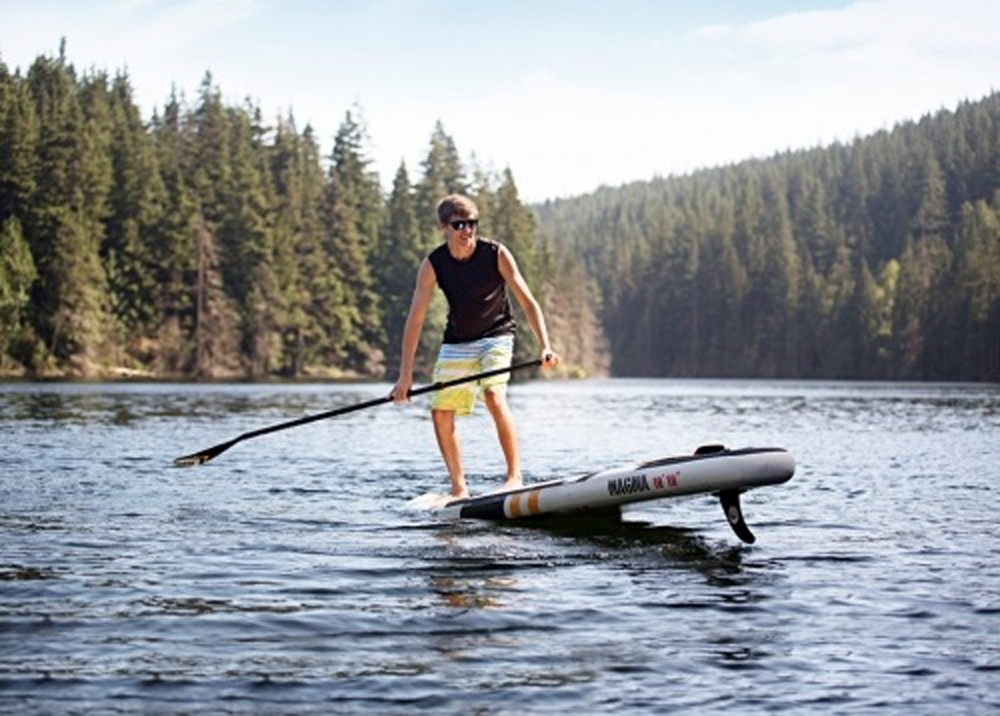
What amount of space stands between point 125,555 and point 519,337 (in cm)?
9436

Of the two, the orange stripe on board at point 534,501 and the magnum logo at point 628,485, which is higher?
the magnum logo at point 628,485

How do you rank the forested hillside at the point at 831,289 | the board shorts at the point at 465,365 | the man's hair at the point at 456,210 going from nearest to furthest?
the man's hair at the point at 456,210 < the board shorts at the point at 465,365 < the forested hillside at the point at 831,289

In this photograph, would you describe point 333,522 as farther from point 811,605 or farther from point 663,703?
point 663,703

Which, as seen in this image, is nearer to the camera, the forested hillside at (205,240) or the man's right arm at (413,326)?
the man's right arm at (413,326)

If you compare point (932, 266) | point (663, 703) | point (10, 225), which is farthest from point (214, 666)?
point (932, 266)

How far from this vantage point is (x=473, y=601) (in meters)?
7.06

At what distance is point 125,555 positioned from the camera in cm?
844

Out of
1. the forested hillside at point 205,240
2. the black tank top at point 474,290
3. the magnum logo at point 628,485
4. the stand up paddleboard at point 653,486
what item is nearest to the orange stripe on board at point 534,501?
the stand up paddleboard at point 653,486

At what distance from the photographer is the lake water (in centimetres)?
527

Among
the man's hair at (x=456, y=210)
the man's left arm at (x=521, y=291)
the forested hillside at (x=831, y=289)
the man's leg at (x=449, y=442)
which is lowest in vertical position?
the man's leg at (x=449, y=442)

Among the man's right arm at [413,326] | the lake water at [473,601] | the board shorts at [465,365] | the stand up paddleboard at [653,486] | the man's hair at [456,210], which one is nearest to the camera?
the lake water at [473,601]

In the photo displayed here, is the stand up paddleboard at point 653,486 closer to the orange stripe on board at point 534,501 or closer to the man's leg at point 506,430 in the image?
the orange stripe on board at point 534,501

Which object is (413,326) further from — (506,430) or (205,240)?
(205,240)

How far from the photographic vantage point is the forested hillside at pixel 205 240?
8150cm
